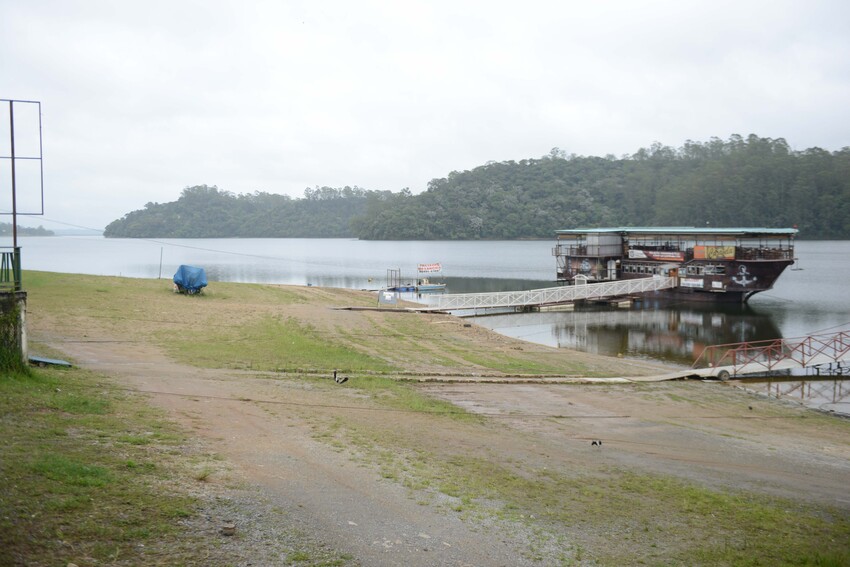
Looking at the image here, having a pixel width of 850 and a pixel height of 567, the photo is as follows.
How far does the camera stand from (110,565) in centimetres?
655

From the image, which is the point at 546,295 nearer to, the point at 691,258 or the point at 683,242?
the point at 691,258

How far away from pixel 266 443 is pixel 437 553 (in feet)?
16.7

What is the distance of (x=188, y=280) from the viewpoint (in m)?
38.7

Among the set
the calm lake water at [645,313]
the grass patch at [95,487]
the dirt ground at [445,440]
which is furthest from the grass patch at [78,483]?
the calm lake water at [645,313]

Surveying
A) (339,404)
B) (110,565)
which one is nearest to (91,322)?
(339,404)

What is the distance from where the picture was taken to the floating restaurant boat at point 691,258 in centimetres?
5638

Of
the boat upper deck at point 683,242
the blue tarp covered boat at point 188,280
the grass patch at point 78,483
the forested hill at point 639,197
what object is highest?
the forested hill at point 639,197

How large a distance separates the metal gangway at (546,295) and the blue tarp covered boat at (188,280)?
16105 millimetres

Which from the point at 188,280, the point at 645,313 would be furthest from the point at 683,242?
the point at 188,280

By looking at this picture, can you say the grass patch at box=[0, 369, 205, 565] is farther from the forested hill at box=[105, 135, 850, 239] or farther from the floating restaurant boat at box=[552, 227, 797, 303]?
the forested hill at box=[105, 135, 850, 239]

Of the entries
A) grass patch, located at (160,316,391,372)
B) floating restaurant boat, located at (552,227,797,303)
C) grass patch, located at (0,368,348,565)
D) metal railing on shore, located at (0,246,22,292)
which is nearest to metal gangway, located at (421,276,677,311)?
floating restaurant boat, located at (552,227,797,303)

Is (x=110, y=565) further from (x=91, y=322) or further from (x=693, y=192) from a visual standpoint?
(x=693, y=192)

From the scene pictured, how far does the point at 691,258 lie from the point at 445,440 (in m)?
53.0

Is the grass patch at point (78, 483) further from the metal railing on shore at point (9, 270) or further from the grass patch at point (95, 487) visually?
the metal railing on shore at point (9, 270)
